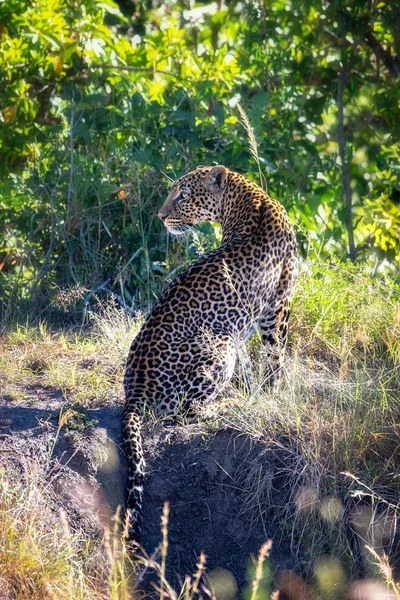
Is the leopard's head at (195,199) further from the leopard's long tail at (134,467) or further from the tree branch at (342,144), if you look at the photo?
the tree branch at (342,144)

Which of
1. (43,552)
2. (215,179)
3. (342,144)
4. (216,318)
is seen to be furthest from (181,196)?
(342,144)

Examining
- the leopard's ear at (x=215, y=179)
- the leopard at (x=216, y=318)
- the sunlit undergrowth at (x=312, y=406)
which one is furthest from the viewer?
the leopard's ear at (x=215, y=179)

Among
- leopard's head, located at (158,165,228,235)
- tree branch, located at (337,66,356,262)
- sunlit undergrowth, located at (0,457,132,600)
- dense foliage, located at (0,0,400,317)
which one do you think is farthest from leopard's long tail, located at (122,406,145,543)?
tree branch, located at (337,66,356,262)

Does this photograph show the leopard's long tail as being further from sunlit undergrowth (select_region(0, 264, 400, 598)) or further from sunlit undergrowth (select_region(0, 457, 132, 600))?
sunlit undergrowth (select_region(0, 264, 400, 598))

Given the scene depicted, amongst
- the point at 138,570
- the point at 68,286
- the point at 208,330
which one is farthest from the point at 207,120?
the point at 138,570

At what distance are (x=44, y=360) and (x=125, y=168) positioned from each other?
2.43 meters

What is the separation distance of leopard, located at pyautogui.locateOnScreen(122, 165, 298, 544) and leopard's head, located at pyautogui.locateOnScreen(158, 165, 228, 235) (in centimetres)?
2

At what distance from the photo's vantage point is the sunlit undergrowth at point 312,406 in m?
4.65

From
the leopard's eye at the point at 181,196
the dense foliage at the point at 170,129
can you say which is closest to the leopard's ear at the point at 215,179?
the leopard's eye at the point at 181,196

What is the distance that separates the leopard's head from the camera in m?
6.45

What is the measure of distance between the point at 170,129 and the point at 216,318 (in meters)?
2.66

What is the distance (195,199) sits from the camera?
6.57 metres

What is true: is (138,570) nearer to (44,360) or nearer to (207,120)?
(44,360)

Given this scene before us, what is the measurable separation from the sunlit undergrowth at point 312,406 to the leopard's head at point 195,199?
2.68 ft
